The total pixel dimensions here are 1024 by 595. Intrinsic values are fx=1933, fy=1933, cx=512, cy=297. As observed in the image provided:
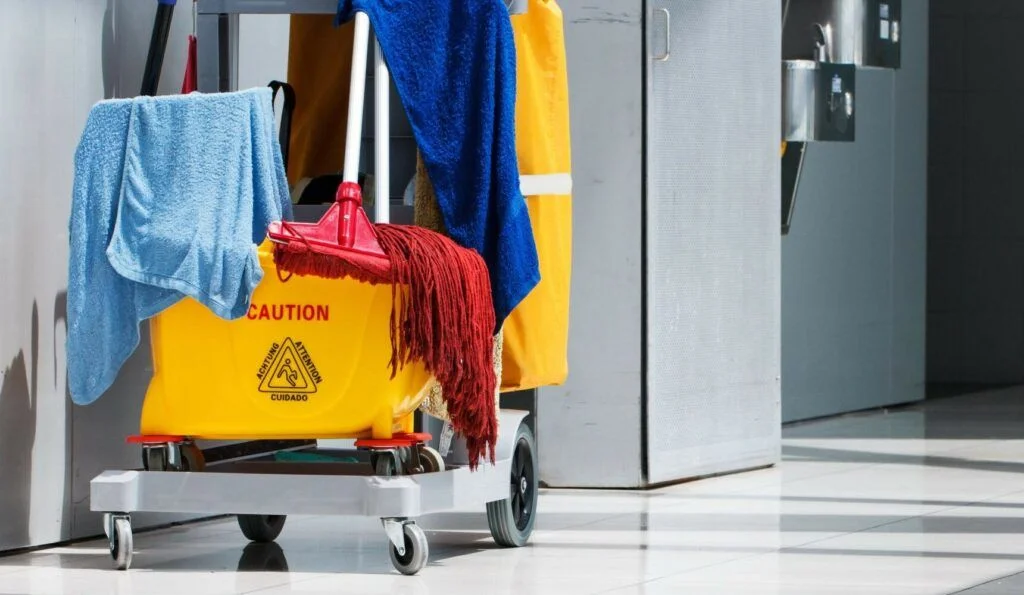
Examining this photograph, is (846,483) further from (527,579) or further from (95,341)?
(95,341)

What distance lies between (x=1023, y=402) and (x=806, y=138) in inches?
85.5

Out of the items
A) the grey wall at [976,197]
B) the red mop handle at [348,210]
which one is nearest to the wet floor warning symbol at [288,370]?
the red mop handle at [348,210]

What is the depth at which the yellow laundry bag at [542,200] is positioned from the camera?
13.7ft

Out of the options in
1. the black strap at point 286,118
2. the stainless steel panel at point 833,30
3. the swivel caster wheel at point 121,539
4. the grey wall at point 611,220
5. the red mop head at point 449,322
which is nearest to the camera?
the red mop head at point 449,322

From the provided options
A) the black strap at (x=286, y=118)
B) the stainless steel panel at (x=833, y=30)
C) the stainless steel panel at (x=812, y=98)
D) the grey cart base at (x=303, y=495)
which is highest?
the stainless steel panel at (x=833, y=30)

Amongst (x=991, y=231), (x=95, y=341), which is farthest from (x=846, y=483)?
(x=991, y=231)

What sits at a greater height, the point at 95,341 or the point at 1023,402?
A: the point at 95,341

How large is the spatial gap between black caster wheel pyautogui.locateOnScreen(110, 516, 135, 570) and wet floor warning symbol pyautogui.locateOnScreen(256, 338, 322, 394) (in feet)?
1.29

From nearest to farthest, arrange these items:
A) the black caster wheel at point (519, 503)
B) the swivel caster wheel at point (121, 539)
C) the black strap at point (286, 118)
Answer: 1. the swivel caster wheel at point (121, 539)
2. the black caster wheel at point (519, 503)
3. the black strap at point (286, 118)

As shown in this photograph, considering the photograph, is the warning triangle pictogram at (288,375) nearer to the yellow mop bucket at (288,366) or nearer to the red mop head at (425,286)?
the yellow mop bucket at (288,366)

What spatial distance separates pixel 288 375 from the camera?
373 cm

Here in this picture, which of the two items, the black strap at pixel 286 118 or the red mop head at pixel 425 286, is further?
the black strap at pixel 286 118

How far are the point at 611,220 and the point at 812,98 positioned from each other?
6.47ft

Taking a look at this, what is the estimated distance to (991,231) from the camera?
9.79 m
